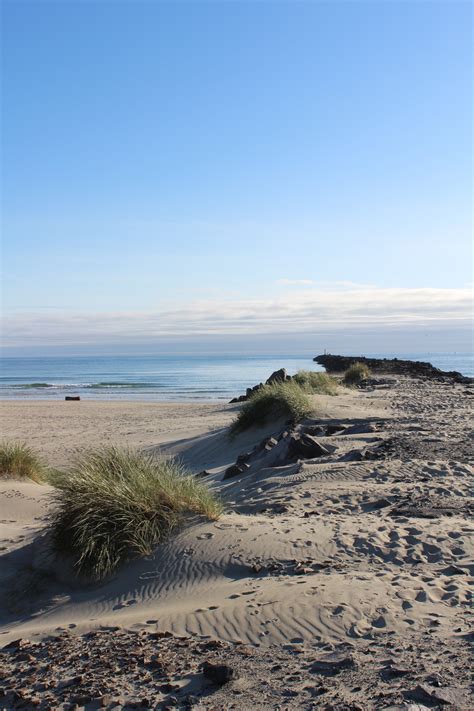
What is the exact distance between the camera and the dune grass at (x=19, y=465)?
1142 centimetres

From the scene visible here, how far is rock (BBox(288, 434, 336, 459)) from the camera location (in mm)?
11453

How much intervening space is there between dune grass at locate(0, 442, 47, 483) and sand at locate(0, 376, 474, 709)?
541 mm

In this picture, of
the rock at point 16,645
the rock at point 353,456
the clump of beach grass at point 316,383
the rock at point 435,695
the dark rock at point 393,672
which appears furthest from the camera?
the clump of beach grass at point 316,383

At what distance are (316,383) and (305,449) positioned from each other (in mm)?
12448

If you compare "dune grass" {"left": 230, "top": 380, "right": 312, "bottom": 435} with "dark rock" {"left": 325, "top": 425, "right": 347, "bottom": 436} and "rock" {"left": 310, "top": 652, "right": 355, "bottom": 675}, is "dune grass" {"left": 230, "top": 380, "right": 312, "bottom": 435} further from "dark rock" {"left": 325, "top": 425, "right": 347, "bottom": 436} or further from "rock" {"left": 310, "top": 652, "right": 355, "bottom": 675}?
"rock" {"left": 310, "top": 652, "right": 355, "bottom": 675}

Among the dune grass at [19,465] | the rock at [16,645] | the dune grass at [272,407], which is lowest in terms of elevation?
the rock at [16,645]

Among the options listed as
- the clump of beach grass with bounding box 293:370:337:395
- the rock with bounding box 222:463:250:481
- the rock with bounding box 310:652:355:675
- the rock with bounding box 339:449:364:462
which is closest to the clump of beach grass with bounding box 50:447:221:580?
the rock with bounding box 310:652:355:675

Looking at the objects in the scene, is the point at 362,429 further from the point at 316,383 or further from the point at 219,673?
the point at 219,673

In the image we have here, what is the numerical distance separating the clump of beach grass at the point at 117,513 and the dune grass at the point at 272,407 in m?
9.42

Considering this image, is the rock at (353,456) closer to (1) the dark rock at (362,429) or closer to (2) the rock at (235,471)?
(2) the rock at (235,471)

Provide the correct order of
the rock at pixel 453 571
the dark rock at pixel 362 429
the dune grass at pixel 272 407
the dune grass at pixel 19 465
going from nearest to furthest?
1. the rock at pixel 453 571
2. the dune grass at pixel 19 465
3. the dark rock at pixel 362 429
4. the dune grass at pixel 272 407

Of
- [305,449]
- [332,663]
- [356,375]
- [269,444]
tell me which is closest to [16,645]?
[332,663]

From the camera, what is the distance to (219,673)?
3.81 metres

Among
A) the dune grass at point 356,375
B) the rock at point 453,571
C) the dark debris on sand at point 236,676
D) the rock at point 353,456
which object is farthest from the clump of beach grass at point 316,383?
the dark debris on sand at point 236,676
